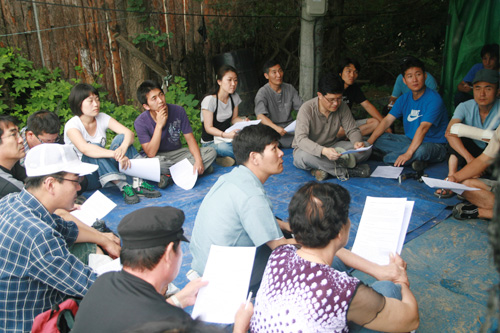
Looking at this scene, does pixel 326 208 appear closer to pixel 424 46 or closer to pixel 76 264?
pixel 76 264

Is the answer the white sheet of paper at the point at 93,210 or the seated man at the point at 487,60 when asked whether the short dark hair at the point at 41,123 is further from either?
the seated man at the point at 487,60

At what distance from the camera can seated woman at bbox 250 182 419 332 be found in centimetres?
141

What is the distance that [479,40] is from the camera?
490 cm

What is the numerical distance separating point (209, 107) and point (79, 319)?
11.5 ft

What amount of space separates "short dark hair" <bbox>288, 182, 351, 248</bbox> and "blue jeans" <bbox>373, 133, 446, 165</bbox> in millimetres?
2773

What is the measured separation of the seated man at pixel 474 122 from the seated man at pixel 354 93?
4.29ft

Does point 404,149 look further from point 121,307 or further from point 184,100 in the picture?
point 121,307

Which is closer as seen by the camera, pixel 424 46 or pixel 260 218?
pixel 260 218

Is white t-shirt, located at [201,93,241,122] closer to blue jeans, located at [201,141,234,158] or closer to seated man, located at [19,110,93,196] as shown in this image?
blue jeans, located at [201,141,234,158]

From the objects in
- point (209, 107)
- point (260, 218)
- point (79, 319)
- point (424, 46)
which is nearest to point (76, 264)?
point (79, 319)

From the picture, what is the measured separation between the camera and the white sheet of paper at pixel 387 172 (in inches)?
156

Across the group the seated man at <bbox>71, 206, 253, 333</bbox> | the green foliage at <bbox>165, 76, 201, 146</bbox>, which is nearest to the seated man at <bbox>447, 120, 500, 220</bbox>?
the seated man at <bbox>71, 206, 253, 333</bbox>

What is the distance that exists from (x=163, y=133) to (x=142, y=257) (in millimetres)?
2824

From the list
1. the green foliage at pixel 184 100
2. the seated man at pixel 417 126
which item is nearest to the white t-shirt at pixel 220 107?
the green foliage at pixel 184 100
